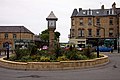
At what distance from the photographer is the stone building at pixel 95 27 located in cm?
6247

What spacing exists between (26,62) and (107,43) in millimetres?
45636

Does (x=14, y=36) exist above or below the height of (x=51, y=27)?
above

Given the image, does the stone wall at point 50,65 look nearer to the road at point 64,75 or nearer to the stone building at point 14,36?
the road at point 64,75

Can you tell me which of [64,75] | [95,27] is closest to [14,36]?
[95,27]

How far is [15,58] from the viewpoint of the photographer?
21.6 m

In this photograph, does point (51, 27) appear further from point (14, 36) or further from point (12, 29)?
point (12, 29)

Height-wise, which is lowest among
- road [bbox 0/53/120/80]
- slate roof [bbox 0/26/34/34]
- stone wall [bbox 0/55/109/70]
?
road [bbox 0/53/120/80]

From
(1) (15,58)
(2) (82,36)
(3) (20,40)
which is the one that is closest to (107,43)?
(2) (82,36)

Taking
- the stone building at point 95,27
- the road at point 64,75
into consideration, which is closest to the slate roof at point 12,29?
the stone building at point 95,27

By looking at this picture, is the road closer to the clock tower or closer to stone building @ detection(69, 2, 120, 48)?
the clock tower

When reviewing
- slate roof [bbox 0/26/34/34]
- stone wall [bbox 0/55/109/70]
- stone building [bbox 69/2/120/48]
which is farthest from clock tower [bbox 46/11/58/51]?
slate roof [bbox 0/26/34/34]

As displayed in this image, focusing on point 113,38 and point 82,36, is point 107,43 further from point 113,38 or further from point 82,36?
point 82,36

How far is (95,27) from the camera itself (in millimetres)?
62781

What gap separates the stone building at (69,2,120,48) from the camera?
205ft
